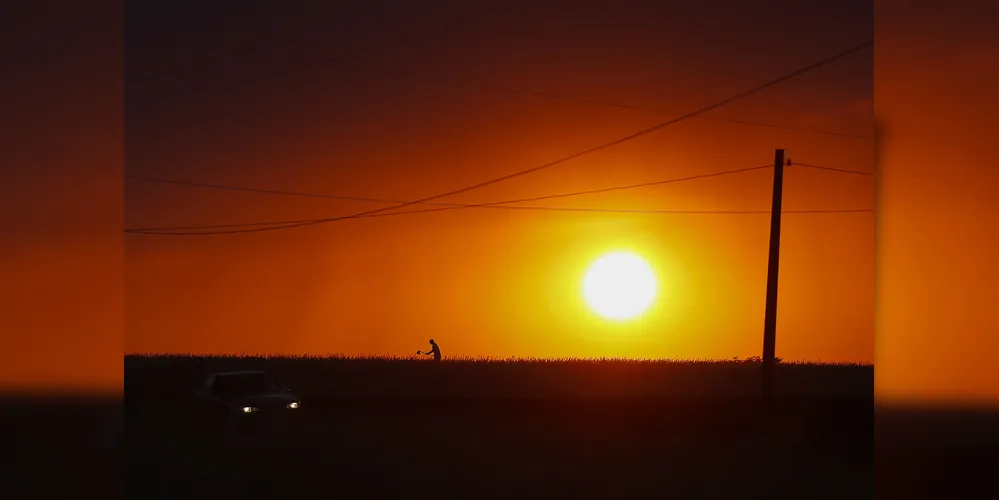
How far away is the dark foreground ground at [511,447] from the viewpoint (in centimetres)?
1422

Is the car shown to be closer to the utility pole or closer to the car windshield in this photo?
the car windshield

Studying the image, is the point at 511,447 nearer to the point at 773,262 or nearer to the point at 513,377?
the point at 773,262

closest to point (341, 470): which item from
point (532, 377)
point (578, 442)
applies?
point (578, 442)

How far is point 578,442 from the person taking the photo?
20844 mm

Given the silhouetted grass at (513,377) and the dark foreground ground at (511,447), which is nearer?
the dark foreground ground at (511,447)

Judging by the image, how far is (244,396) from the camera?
81.8 feet

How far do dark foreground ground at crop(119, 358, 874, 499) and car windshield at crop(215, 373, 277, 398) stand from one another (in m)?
1.01

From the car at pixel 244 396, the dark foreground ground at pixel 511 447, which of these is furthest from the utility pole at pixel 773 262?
the car at pixel 244 396

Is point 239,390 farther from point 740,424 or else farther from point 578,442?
point 740,424

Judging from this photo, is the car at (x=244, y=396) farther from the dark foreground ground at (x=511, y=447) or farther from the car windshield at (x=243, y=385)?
the dark foreground ground at (x=511, y=447)

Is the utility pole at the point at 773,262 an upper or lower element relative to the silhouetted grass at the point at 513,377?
upper

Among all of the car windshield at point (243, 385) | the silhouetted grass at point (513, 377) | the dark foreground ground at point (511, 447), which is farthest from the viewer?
the silhouetted grass at point (513, 377)

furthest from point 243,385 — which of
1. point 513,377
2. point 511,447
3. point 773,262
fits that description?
point 513,377

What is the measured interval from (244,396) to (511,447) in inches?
326
